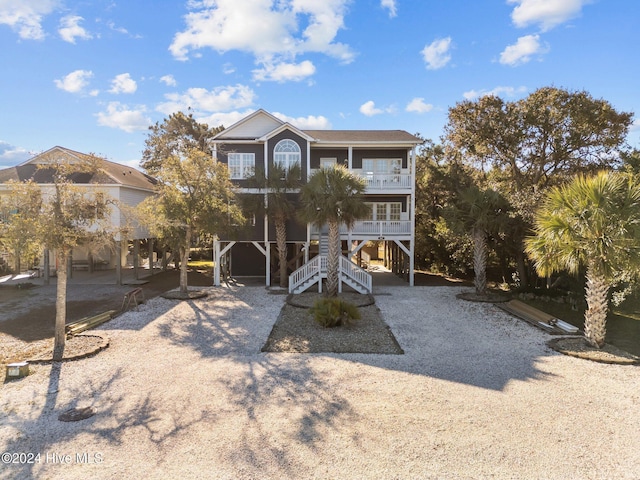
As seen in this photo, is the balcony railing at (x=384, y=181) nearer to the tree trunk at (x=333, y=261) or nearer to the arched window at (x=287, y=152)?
the arched window at (x=287, y=152)

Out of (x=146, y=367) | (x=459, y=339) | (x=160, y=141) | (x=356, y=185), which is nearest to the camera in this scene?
(x=146, y=367)

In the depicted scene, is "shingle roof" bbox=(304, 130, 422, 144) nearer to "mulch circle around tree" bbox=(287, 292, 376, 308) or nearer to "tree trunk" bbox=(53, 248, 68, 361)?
"mulch circle around tree" bbox=(287, 292, 376, 308)

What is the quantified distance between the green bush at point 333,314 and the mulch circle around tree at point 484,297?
22.7ft

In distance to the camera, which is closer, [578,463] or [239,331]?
[578,463]

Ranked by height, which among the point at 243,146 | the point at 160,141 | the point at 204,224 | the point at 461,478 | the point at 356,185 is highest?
the point at 160,141

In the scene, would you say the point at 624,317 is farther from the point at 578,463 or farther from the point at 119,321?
the point at 119,321

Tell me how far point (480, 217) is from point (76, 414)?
15.9 meters

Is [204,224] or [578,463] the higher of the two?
[204,224]

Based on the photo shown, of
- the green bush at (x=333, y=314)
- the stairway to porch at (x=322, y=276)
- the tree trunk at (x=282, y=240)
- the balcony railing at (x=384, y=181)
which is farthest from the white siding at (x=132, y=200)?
the green bush at (x=333, y=314)

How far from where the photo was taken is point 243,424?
21.1 ft

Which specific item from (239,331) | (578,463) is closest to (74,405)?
(239,331)

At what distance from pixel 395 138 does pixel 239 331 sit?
14586mm

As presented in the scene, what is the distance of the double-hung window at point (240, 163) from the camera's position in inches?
814

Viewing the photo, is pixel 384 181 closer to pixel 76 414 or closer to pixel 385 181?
pixel 385 181
